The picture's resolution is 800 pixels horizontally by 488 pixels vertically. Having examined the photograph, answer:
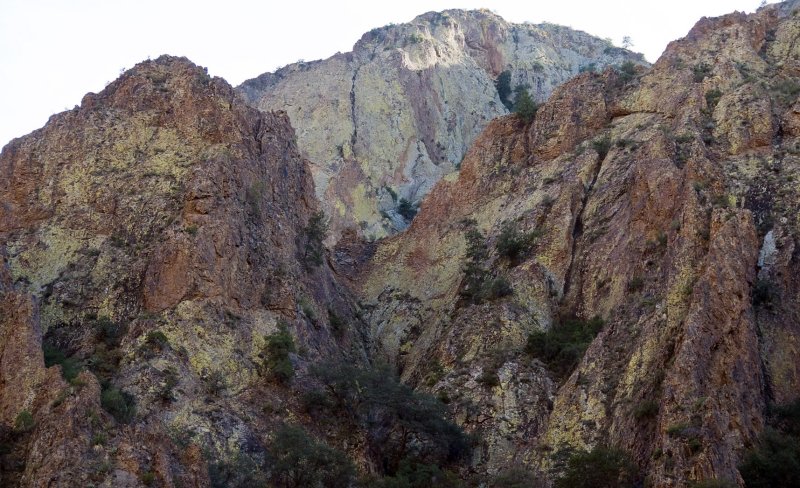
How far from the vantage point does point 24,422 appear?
45.2m

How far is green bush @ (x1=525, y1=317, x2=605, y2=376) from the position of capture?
180ft

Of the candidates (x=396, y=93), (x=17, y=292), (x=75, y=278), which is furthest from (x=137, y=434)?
(x=396, y=93)

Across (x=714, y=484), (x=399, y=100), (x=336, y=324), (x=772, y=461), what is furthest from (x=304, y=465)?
(x=399, y=100)

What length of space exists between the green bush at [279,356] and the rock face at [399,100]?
29.3m

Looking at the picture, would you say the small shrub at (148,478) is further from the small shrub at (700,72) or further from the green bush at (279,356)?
Answer: the small shrub at (700,72)

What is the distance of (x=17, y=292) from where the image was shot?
51.8m

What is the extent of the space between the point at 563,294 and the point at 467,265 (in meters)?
7.62

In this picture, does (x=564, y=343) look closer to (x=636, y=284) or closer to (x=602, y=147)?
(x=636, y=284)

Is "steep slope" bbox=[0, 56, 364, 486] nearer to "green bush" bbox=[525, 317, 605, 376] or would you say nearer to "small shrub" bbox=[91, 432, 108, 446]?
"small shrub" bbox=[91, 432, 108, 446]

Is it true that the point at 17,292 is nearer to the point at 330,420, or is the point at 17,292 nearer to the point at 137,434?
the point at 137,434

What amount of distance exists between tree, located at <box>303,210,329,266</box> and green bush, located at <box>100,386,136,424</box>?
20401mm

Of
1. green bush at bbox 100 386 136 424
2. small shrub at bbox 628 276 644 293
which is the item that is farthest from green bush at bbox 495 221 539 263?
green bush at bbox 100 386 136 424

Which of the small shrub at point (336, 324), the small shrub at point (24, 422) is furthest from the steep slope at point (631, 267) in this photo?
the small shrub at point (24, 422)

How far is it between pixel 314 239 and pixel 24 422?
27410 mm
